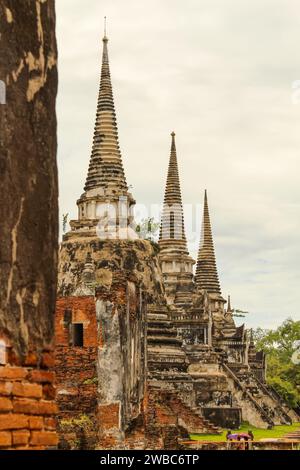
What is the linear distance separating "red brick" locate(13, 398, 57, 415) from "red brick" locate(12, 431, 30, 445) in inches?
4.2

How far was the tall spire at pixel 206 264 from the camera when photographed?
4947cm

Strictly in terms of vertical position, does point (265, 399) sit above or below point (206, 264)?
below

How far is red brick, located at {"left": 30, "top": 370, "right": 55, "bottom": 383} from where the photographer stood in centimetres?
522

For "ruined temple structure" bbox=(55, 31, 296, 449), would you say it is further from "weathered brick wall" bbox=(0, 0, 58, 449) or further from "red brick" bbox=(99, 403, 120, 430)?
"weathered brick wall" bbox=(0, 0, 58, 449)

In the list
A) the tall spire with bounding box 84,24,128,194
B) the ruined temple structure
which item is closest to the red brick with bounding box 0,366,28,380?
the ruined temple structure

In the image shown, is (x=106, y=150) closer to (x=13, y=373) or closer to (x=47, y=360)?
(x=47, y=360)

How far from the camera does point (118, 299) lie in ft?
56.5

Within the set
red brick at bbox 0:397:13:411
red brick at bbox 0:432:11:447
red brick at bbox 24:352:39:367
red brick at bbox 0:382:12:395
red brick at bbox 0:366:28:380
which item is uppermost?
red brick at bbox 24:352:39:367

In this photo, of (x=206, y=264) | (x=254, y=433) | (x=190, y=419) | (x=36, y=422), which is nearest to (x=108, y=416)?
(x=36, y=422)

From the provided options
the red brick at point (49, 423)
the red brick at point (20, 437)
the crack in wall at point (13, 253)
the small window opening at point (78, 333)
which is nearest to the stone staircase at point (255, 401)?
the small window opening at point (78, 333)

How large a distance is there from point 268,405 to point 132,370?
2255 cm

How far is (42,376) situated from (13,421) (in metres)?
0.36

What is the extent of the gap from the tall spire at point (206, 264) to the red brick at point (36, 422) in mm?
43822

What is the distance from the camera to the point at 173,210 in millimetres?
44688
